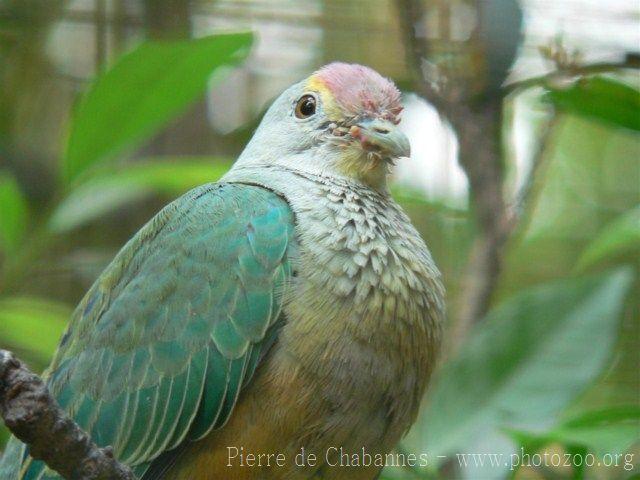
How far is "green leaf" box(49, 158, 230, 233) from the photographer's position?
399 cm

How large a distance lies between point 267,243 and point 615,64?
1371 millimetres

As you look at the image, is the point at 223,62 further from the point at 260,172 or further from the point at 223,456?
the point at 223,456

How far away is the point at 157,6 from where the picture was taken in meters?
5.08

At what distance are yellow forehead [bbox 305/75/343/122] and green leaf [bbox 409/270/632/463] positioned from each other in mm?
1045

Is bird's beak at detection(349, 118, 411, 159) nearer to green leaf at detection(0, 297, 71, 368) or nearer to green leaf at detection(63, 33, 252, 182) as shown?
green leaf at detection(63, 33, 252, 182)

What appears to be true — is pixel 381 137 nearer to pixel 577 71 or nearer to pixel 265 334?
pixel 265 334

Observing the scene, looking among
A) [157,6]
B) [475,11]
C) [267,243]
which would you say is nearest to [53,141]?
[157,6]

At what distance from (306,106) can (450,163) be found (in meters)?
1.73

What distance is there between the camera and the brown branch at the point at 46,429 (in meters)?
1.79

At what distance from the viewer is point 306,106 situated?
10.2 feet

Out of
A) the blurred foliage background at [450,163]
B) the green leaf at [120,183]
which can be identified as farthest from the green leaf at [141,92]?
the green leaf at [120,183]

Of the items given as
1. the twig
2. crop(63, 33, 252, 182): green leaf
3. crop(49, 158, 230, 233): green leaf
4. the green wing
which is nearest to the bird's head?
the green wing

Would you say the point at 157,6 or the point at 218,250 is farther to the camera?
the point at 157,6

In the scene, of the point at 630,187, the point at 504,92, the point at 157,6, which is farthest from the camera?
the point at 630,187
